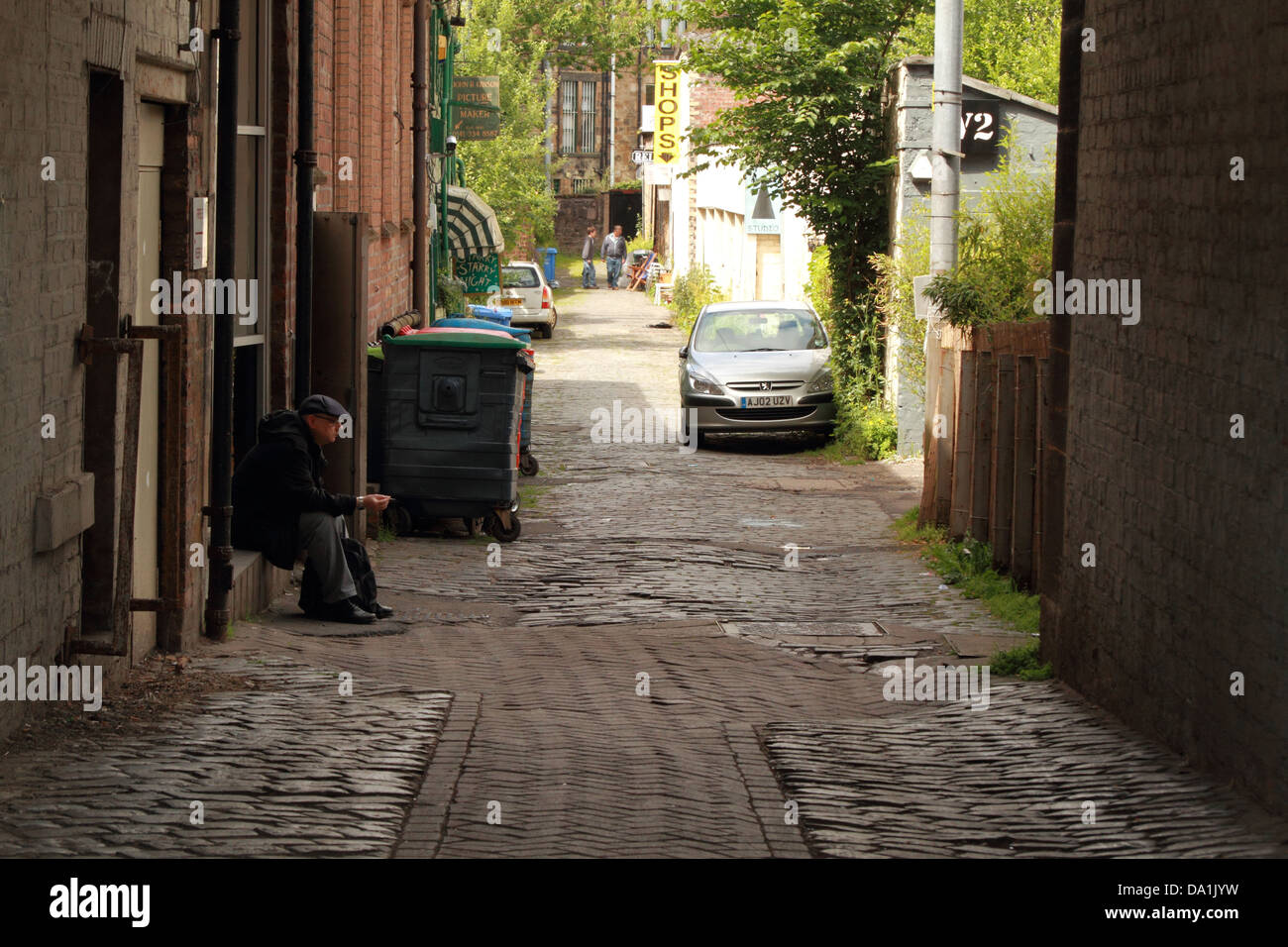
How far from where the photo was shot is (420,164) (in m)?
19.1

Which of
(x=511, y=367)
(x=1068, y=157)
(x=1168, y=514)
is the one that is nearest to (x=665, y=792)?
(x=1168, y=514)

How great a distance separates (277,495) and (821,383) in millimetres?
10912

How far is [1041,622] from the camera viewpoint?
30.2 ft

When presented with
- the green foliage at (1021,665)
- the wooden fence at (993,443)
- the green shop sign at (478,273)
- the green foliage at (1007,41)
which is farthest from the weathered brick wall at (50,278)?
the green foliage at (1007,41)

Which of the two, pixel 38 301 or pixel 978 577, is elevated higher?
pixel 38 301

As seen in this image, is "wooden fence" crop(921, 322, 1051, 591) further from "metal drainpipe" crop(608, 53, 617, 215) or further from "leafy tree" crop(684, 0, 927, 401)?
"metal drainpipe" crop(608, 53, 617, 215)

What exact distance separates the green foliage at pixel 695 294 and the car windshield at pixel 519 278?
3.89m

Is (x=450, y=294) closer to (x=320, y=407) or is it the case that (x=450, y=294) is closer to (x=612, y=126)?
(x=320, y=407)

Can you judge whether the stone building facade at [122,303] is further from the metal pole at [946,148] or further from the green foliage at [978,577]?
the metal pole at [946,148]

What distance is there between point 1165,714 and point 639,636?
3693mm

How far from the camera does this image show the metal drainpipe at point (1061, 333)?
8.91 metres

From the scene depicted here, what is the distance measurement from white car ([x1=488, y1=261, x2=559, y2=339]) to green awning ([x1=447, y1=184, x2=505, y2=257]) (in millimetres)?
10341

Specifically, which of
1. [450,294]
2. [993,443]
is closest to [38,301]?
[993,443]

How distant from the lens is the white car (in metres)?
36.1
